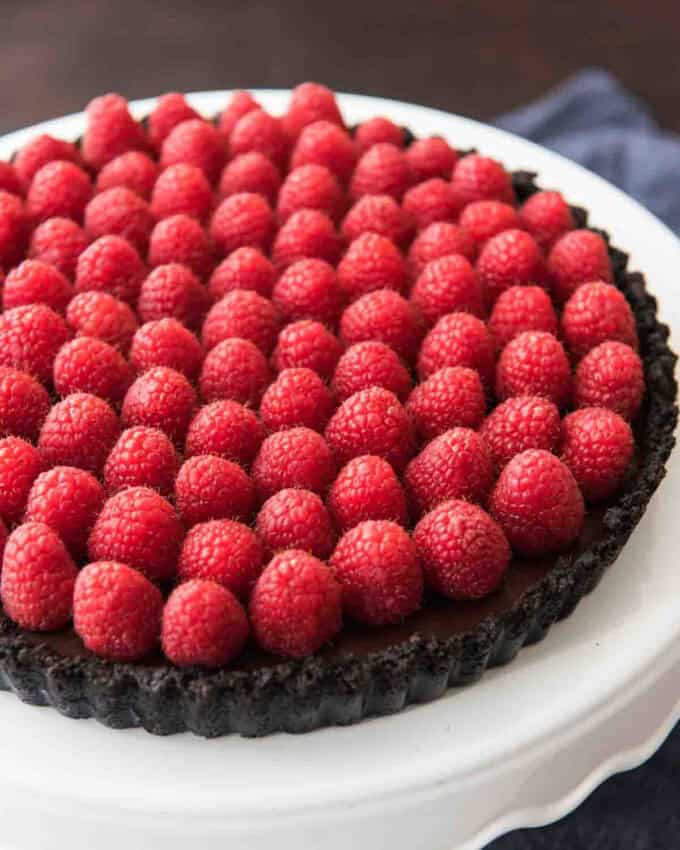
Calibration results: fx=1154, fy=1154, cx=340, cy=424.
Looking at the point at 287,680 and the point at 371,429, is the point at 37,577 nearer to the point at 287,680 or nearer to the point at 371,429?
the point at 287,680

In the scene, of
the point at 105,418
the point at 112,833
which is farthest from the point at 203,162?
the point at 112,833

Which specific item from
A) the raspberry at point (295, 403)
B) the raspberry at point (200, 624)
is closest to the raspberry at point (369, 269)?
the raspberry at point (295, 403)

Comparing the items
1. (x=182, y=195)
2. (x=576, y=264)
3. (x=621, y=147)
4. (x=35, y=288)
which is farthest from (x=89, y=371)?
(x=621, y=147)

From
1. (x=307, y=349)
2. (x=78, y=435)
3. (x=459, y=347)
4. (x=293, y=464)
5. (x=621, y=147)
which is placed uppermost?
(x=621, y=147)

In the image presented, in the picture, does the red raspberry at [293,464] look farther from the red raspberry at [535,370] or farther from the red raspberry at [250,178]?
the red raspberry at [250,178]

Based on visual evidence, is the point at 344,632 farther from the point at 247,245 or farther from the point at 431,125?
the point at 431,125
